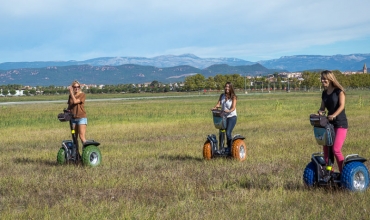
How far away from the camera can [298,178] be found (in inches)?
386

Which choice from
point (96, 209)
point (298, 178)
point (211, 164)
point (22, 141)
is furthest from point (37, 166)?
point (22, 141)

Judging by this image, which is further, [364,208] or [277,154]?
[277,154]

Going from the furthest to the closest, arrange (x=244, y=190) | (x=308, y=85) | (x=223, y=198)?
(x=308, y=85), (x=244, y=190), (x=223, y=198)

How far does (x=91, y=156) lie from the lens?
40.0 feet

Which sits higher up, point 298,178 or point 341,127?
point 341,127

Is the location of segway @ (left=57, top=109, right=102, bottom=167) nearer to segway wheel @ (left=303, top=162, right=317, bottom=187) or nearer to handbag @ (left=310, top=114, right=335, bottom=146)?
segway wheel @ (left=303, top=162, right=317, bottom=187)

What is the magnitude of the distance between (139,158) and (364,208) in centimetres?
722

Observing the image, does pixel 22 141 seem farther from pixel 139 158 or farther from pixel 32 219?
pixel 32 219

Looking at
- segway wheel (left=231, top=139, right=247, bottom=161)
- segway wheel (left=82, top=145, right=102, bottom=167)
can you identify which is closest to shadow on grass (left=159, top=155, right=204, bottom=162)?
segway wheel (left=231, top=139, right=247, bottom=161)

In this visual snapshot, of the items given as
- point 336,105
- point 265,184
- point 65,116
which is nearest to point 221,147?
point 265,184

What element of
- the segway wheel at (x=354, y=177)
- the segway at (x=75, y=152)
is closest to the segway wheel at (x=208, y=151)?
the segway at (x=75, y=152)

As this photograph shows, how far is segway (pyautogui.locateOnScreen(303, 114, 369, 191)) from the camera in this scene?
814cm

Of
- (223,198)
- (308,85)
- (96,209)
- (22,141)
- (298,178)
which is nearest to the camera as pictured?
(96,209)

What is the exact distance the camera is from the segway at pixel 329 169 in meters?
8.14
